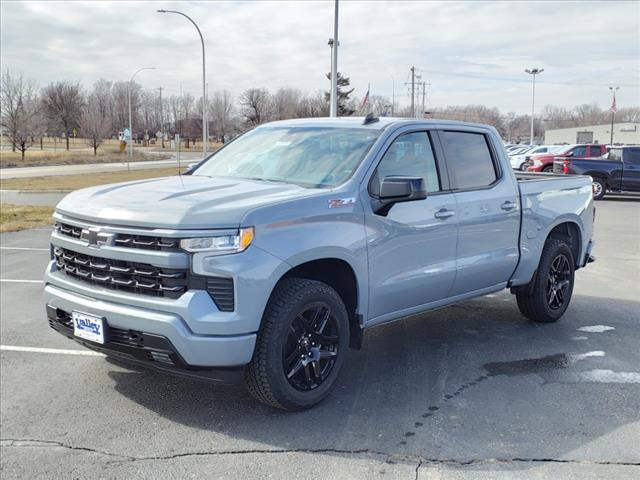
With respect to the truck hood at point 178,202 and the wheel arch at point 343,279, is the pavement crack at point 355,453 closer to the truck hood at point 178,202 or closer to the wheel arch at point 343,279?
the wheel arch at point 343,279

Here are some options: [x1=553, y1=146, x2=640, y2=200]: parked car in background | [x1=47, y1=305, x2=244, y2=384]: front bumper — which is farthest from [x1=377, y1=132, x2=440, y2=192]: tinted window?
[x1=553, y1=146, x2=640, y2=200]: parked car in background

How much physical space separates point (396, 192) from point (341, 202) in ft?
1.32

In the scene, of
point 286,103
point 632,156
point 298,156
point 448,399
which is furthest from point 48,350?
point 286,103

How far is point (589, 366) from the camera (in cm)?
515

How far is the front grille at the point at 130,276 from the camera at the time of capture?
3.65m

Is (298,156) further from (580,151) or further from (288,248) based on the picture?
(580,151)

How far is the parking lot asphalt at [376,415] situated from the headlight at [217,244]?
1.16m

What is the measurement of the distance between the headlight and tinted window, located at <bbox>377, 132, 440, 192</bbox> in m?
1.38

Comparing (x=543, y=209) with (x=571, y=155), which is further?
(x=571, y=155)

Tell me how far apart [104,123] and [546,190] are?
71188mm

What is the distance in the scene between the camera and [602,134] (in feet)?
337

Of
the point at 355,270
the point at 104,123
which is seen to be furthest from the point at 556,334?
the point at 104,123

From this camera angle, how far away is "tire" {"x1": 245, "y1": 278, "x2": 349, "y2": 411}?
384cm

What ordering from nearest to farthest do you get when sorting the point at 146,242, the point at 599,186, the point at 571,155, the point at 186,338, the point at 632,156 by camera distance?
1. the point at 186,338
2. the point at 146,242
3. the point at 632,156
4. the point at 599,186
5. the point at 571,155
